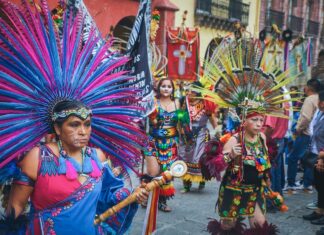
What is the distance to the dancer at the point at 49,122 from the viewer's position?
247 centimetres

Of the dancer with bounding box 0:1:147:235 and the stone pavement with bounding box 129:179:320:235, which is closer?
the dancer with bounding box 0:1:147:235

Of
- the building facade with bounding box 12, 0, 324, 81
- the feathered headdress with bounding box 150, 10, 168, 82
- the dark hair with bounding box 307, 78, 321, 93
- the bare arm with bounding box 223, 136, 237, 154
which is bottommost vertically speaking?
the bare arm with bounding box 223, 136, 237, 154

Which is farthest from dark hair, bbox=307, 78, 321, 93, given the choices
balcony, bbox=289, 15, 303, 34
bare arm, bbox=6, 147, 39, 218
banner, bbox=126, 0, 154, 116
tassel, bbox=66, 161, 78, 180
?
balcony, bbox=289, 15, 303, 34

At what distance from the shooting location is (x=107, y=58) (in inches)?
123

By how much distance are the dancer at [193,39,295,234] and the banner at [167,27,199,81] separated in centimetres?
479

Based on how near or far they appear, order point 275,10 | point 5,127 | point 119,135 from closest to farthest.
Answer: point 5,127 → point 119,135 → point 275,10

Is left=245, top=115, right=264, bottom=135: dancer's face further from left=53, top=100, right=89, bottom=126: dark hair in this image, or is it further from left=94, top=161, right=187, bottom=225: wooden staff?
left=53, top=100, right=89, bottom=126: dark hair

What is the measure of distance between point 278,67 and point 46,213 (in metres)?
3.05

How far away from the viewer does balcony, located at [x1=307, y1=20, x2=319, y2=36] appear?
29.0 meters

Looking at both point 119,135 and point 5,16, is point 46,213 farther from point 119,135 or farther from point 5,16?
point 5,16

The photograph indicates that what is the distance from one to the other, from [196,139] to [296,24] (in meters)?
22.7

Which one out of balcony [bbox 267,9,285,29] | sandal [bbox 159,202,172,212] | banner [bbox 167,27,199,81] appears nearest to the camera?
sandal [bbox 159,202,172,212]

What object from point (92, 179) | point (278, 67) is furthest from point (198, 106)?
point (92, 179)

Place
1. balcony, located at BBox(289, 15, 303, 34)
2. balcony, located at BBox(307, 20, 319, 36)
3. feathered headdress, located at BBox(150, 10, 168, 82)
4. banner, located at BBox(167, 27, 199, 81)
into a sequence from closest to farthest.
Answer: feathered headdress, located at BBox(150, 10, 168, 82) < banner, located at BBox(167, 27, 199, 81) < balcony, located at BBox(289, 15, 303, 34) < balcony, located at BBox(307, 20, 319, 36)
